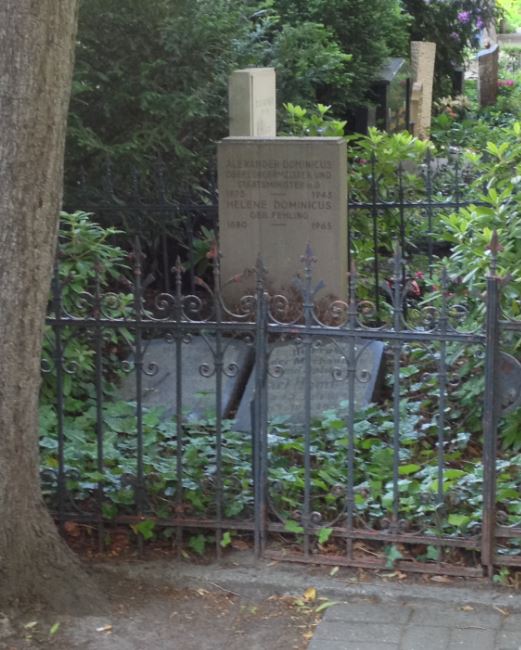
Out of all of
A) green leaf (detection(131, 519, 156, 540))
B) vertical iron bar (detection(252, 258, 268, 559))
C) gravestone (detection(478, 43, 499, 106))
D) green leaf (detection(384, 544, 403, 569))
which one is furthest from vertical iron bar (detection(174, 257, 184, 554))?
gravestone (detection(478, 43, 499, 106))

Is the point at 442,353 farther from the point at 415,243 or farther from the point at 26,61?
the point at 415,243

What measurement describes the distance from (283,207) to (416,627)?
3.73 metres

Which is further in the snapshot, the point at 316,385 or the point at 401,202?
the point at 401,202

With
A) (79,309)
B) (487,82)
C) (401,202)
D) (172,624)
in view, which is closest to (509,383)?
(172,624)

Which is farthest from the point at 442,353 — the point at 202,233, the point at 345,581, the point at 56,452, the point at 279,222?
the point at 202,233

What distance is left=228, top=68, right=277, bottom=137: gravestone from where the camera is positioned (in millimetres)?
7637

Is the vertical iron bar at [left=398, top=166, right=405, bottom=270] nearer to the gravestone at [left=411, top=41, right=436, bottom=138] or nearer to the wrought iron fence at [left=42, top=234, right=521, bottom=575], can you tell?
the wrought iron fence at [left=42, top=234, right=521, bottom=575]

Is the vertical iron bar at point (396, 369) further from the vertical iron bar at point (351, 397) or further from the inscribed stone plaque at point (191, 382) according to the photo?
the inscribed stone plaque at point (191, 382)

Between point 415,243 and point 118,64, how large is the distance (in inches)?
109

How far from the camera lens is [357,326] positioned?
14.1 feet

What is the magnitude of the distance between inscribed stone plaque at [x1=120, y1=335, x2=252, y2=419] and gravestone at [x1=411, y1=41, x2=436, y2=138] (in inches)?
406

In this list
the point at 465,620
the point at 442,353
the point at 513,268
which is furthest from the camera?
the point at 513,268

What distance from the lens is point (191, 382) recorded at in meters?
6.27

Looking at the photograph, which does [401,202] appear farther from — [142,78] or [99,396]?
[99,396]
